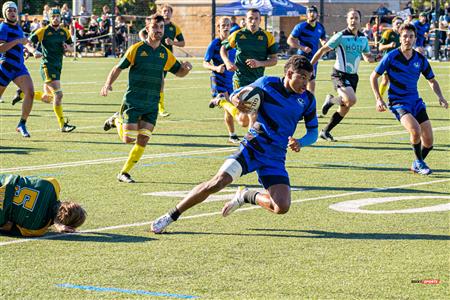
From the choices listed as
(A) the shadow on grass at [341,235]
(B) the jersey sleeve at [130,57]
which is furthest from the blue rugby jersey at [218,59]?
(A) the shadow on grass at [341,235]

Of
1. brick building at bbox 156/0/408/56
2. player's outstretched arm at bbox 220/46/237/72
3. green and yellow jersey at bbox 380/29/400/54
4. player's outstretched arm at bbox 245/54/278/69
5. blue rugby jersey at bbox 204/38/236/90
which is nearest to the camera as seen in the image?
player's outstretched arm at bbox 245/54/278/69

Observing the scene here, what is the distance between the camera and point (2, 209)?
8.77 metres

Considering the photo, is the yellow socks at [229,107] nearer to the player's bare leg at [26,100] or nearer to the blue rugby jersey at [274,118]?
the blue rugby jersey at [274,118]

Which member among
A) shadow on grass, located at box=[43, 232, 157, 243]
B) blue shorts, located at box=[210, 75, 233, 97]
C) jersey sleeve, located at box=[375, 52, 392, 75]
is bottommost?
shadow on grass, located at box=[43, 232, 157, 243]

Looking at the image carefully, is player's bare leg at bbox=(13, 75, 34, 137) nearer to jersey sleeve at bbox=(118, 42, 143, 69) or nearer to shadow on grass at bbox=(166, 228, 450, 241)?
jersey sleeve at bbox=(118, 42, 143, 69)

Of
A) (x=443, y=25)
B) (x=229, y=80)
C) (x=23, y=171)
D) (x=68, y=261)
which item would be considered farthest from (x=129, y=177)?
(x=443, y=25)

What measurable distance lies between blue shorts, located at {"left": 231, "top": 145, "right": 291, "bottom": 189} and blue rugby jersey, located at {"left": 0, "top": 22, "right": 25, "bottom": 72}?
347 inches

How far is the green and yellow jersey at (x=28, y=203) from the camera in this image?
8.73 meters

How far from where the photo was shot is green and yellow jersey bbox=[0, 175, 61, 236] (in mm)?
8734

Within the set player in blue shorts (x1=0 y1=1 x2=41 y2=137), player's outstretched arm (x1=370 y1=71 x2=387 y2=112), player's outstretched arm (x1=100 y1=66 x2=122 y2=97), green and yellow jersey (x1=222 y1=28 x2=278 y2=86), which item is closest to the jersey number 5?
player's outstretched arm (x1=100 y1=66 x2=122 y2=97)

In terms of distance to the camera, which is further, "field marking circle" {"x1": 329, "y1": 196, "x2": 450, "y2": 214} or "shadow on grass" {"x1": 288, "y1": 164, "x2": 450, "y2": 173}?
"shadow on grass" {"x1": 288, "y1": 164, "x2": 450, "y2": 173}

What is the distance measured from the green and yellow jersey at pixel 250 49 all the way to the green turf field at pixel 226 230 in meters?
1.21

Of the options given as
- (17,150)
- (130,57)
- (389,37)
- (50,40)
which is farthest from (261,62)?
(389,37)

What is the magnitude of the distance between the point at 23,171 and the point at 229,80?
6.17 meters
